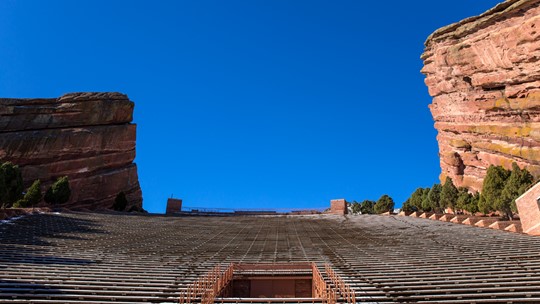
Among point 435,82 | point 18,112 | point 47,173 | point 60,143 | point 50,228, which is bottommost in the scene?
point 50,228

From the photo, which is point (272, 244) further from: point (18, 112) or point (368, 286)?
point (18, 112)

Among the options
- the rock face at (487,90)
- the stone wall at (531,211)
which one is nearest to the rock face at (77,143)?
the stone wall at (531,211)

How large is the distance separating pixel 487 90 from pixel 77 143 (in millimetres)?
61614

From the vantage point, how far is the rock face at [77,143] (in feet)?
177

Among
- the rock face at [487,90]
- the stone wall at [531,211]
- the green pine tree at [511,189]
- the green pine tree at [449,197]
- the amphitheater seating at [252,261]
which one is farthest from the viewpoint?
the green pine tree at [449,197]

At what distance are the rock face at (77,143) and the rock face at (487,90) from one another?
5367 cm

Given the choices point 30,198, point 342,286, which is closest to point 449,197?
point 342,286

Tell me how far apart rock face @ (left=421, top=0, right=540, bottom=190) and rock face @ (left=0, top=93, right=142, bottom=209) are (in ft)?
176

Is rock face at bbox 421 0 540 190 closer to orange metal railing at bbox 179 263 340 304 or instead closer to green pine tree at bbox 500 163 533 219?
green pine tree at bbox 500 163 533 219

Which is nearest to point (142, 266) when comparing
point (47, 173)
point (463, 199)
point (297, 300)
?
point (297, 300)

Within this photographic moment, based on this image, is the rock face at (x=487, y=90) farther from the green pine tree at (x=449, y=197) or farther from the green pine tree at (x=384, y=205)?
the green pine tree at (x=384, y=205)

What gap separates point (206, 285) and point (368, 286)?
4786 mm

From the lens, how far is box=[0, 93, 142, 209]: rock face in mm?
53844

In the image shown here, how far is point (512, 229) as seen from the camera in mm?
22188
